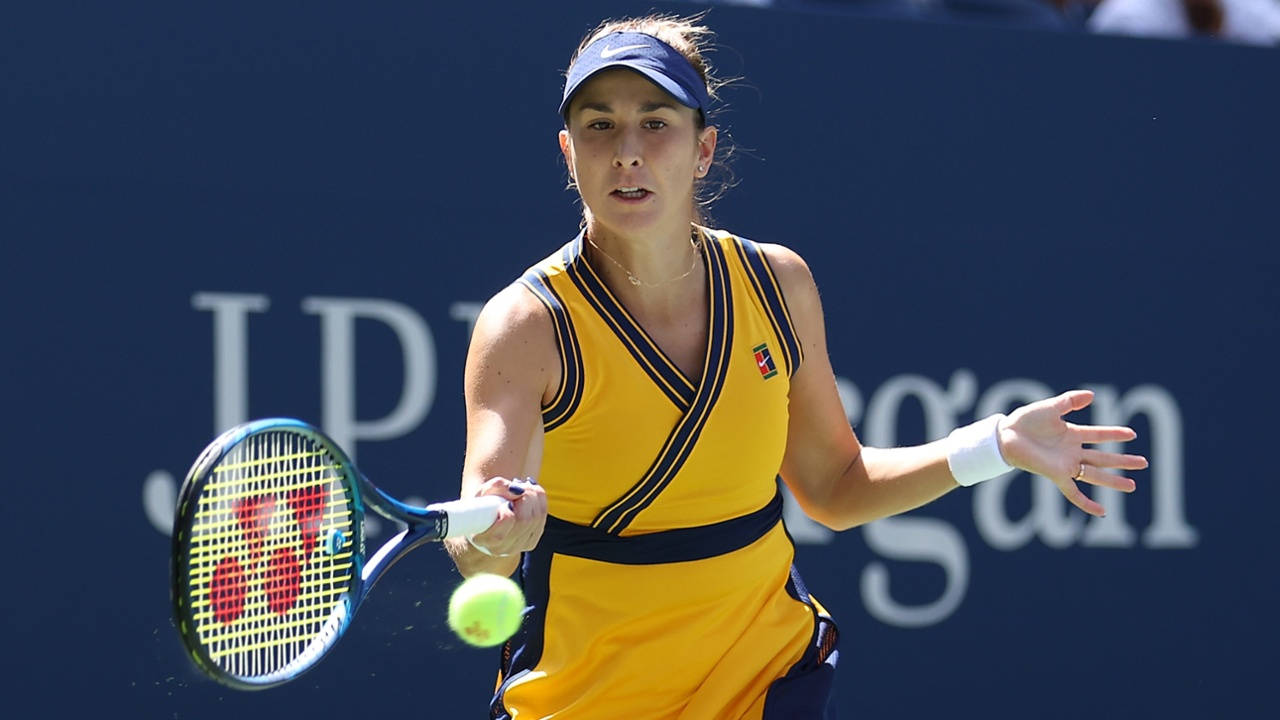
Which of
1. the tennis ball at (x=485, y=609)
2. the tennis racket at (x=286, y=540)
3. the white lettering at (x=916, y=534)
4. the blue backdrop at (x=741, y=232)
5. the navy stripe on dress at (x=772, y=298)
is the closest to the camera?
the tennis racket at (x=286, y=540)

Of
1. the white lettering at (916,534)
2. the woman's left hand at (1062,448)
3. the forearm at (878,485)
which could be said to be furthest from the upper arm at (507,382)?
the white lettering at (916,534)

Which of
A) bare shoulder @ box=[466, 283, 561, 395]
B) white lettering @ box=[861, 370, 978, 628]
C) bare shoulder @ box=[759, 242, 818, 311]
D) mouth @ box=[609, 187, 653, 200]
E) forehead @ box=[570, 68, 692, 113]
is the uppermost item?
forehead @ box=[570, 68, 692, 113]

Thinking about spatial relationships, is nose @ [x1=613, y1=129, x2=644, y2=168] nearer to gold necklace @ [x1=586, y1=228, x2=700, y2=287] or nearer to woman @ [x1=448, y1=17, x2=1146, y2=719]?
woman @ [x1=448, y1=17, x2=1146, y2=719]

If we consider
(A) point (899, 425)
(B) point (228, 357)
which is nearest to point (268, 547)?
(B) point (228, 357)

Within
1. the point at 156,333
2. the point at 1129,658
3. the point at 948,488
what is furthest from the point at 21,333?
the point at 1129,658

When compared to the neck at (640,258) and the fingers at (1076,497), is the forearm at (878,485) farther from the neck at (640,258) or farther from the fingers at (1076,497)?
the neck at (640,258)

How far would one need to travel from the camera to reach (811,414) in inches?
96.3

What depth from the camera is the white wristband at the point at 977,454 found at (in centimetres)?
231

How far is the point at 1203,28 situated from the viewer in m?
4.95

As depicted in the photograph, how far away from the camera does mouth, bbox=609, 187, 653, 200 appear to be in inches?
86.8

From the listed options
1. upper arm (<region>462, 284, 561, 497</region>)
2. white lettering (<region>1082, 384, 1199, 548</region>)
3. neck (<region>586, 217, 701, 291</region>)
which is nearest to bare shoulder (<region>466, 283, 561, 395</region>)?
upper arm (<region>462, 284, 561, 497</region>)

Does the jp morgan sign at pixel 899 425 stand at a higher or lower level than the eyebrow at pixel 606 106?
lower

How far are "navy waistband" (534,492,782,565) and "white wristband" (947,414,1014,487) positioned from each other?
1.07 ft

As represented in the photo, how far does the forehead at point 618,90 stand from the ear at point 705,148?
14cm
